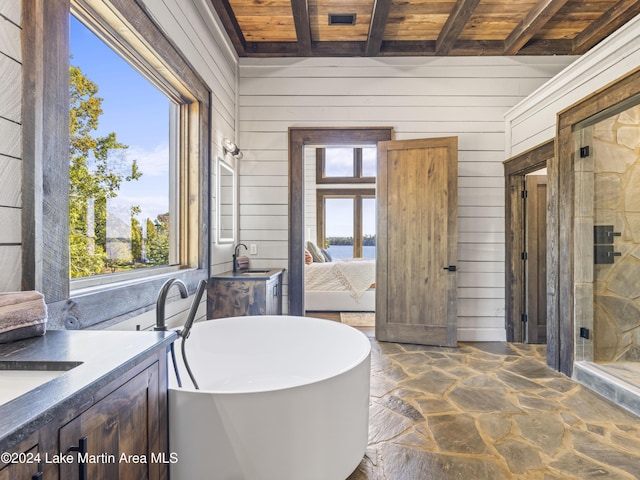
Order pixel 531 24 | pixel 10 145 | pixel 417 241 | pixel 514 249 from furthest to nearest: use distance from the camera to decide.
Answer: pixel 514 249 → pixel 417 241 → pixel 531 24 → pixel 10 145

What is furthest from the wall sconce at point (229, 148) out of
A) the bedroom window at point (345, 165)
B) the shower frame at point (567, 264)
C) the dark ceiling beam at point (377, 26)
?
the bedroom window at point (345, 165)

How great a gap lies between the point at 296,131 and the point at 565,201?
272 centimetres

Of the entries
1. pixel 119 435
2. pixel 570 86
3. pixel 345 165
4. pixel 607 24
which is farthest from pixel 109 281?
pixel 345 165

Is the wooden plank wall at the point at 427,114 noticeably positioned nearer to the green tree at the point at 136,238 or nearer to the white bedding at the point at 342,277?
the white bedding at the point at 342,277

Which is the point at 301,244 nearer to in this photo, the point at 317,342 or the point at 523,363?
the point at 317,342

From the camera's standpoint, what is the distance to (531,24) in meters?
3.21

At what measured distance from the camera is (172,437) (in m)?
1.25

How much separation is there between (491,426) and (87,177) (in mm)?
2629

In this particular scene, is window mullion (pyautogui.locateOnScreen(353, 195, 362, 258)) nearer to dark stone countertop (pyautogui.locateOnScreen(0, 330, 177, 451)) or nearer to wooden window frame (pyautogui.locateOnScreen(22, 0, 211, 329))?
wooden window frame (pyautogui.locateOnScreen(22, 0, 211, 329))

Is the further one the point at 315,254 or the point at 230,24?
the point at 315,254

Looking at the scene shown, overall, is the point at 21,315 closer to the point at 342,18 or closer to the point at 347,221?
the point at 342,18

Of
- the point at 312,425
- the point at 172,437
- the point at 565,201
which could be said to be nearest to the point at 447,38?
the point at 565,201

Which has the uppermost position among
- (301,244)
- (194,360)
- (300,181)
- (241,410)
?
(300,181)

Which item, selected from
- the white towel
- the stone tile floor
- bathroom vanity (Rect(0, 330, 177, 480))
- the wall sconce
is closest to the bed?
the stone tile floor
